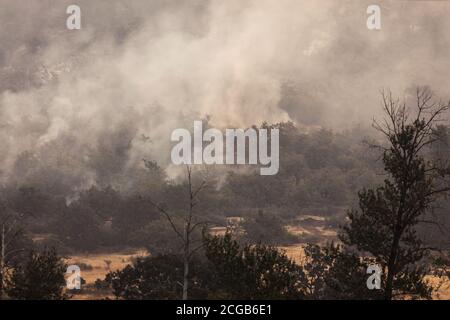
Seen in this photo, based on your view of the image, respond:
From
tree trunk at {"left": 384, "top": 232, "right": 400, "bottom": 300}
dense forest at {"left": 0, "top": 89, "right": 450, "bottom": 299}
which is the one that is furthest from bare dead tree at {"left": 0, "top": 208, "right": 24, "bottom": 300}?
tree trunk at {"left": 384, "top": 232, "right": 400, "bottom": 300}

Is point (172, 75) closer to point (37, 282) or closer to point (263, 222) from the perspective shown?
point (263, 222)

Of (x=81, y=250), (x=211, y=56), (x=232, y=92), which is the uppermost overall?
(x=211, y=56)

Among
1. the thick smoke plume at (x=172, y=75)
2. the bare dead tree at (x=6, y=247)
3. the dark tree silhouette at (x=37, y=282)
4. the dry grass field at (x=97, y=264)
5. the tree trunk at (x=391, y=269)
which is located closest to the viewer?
the tree trunk at (x=391, y=269)

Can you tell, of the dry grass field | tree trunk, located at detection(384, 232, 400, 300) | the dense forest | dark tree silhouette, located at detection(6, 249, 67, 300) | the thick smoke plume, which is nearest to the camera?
tree trunk, located at detection(384, 232, 400, 300)

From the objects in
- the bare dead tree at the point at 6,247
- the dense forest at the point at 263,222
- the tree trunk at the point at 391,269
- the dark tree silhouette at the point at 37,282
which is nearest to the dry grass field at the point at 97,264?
the dense forest at the point at 263,222

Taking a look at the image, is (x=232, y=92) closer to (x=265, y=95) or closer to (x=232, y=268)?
(x=265, y=95)

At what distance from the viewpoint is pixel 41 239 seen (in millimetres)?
56375

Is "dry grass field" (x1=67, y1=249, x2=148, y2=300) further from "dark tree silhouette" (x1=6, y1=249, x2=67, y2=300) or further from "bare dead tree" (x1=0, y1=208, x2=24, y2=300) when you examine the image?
"dark tree silhouette" (x1=6, y1=249, x2=67, y2=300)

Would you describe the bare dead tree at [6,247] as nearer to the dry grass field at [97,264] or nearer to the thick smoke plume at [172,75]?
the dry grass field at [97,264]

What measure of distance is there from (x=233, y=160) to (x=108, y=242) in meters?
35.2

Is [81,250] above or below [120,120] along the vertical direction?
below
